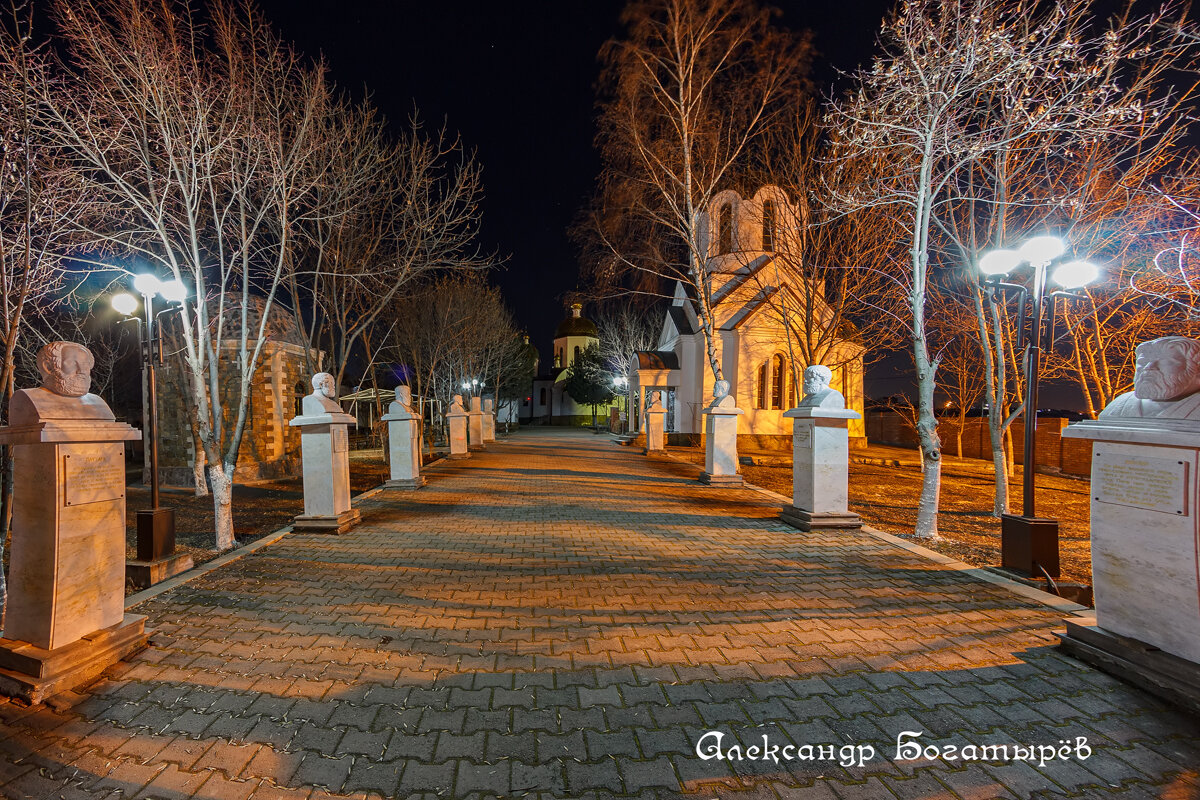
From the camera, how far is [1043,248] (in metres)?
5.64

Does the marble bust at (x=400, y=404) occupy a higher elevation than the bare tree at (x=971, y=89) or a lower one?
lower

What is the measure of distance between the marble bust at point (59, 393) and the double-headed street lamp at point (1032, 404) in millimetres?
7824

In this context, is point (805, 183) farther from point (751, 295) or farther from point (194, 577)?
point (194, 577)

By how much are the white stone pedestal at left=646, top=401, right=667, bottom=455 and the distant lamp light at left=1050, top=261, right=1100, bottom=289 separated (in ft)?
47.0

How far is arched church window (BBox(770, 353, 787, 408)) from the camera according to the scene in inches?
966

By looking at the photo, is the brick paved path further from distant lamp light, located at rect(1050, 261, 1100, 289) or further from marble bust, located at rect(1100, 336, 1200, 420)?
distant lamp light, located at rect(1050, 261, 1100, 289)

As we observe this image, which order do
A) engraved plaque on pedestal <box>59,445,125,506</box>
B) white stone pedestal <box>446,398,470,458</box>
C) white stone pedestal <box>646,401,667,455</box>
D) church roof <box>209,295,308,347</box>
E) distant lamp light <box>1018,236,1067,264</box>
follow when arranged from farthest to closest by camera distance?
1. white stone pedestal <box>646,401,667,455</box>
2. white stone pedestal <box>446,398,470,458</box>
3. church roof <box>209,295,308,347</box>
4. distant lamp light <box>1018,236,1067,264</box>
5. engraved plaque on pedestal <box>59,445,125,506</box>

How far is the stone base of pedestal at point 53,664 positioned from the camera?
2.85 m

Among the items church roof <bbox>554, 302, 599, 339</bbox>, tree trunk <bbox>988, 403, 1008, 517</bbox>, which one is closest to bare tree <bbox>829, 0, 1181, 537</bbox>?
tree trunk <bbox>988, 403, 1008, 517</bbox>

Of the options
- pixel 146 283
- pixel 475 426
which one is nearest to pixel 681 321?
pixel 475 426

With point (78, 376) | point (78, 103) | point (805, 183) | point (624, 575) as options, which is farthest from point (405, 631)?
point (805, 183)

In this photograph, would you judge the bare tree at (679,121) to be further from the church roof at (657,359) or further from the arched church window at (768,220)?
the church roof at (657,359)

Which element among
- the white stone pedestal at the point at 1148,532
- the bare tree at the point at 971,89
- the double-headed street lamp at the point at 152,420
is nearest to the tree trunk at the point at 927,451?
the bare tree at the point at 971,89

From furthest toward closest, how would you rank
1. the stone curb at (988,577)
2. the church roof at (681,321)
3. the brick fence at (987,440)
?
the church roof at (681,321)
the brick fence at (987,440)
the stone curb at (988,577)
